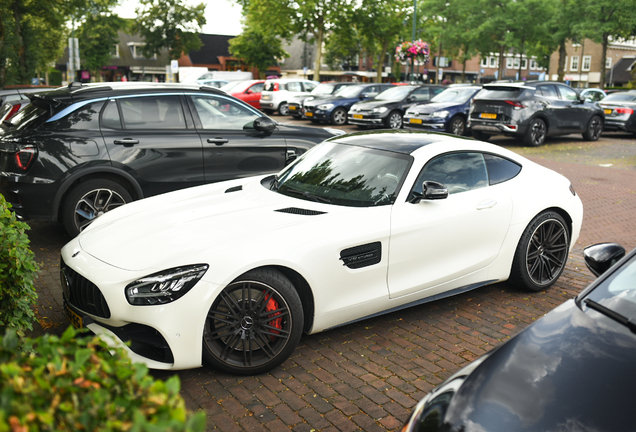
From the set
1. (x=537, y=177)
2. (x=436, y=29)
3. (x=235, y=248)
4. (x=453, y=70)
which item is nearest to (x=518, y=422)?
(x=235, y=248)

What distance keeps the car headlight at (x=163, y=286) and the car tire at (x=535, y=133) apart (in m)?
15.1

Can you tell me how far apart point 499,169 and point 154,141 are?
13.2 ft

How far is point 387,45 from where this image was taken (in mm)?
46312

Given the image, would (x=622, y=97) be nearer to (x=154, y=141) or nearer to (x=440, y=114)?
(x=440, y=114)

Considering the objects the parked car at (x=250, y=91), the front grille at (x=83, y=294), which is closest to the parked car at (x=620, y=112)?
the parked car at (x=250, y=91)

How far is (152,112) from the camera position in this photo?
7312 mm

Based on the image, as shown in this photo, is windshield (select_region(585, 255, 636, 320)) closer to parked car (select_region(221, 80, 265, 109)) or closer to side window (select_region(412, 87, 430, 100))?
side window (select_region(412, 87, 430, 100))

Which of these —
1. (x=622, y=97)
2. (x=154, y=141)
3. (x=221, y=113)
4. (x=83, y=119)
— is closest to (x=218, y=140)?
(x=221, y=113)

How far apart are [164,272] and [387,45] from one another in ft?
148

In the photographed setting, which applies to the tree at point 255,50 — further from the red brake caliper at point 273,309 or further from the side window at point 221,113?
the red brake caliper at point 273,309

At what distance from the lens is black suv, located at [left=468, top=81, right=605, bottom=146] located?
54.6 ft

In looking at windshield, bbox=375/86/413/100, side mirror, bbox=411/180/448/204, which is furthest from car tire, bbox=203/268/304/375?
windshield, bbox=375/86/413/100

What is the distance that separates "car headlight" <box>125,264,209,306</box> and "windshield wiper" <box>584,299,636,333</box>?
7.01 ft

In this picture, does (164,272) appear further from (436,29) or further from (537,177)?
(436,29)
